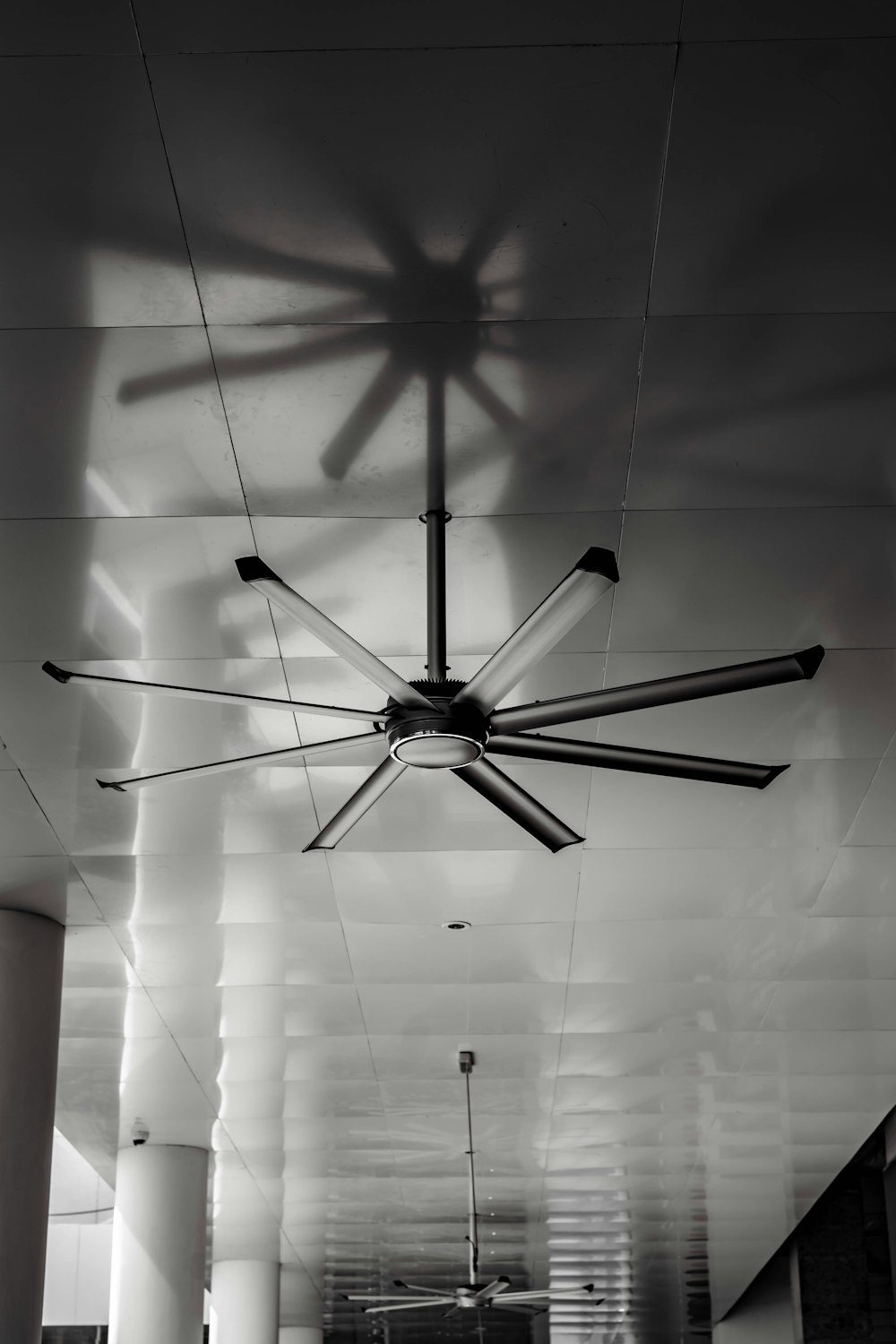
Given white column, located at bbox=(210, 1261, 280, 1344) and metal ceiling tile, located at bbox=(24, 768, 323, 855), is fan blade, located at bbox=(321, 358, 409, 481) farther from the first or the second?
white column, located at bbox=(210, 1261, 280, 1344)

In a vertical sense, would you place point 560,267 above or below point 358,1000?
above

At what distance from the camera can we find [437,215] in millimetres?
5066

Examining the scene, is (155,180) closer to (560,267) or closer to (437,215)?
(437,215)

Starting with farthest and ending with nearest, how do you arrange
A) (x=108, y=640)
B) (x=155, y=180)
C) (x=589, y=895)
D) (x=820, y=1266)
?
(x=820, y=1266)
(x=589, y=895)
(x=108, y=640)
(x=155, y=180)

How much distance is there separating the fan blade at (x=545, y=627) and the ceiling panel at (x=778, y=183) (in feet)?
3.84

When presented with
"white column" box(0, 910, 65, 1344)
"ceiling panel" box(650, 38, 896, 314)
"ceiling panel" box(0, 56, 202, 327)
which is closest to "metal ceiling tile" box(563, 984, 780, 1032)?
"white column" box(0, 910, 65, 1344)

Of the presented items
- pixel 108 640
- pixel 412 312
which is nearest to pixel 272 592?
pixel 412 312

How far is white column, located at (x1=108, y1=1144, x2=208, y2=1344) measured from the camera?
1662cm

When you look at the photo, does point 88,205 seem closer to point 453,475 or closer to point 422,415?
point 422,415

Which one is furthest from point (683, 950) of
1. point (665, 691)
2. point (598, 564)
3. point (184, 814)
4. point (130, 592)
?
point (598, 564)

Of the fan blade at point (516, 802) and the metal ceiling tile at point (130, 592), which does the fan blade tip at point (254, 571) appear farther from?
the fan blade at point (516, 802)

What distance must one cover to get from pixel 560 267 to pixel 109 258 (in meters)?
1.72

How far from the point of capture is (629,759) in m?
6.40

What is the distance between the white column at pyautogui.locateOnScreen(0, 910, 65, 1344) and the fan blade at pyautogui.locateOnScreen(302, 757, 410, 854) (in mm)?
4530
